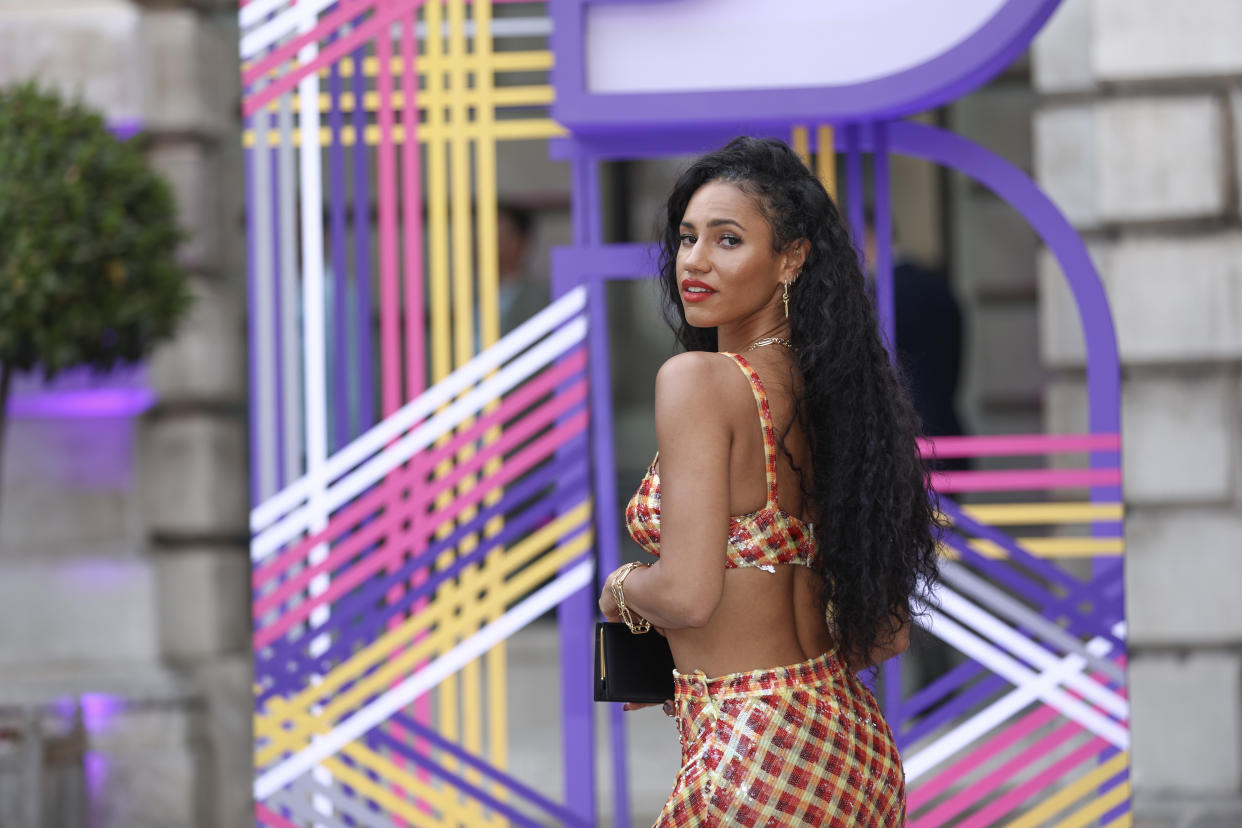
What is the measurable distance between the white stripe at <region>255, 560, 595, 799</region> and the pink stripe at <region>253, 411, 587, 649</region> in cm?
31

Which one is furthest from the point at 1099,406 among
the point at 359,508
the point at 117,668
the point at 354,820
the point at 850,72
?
the point at 117,668

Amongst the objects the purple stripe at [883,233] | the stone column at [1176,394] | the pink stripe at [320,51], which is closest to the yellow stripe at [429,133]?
the pink stripe at [320,51]

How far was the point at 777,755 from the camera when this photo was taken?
2.11 metres

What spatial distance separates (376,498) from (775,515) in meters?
1.92

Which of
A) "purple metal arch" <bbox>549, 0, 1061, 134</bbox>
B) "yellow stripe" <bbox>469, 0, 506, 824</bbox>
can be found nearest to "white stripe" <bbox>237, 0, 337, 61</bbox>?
"yellow stripe" <bbox>469, 0, 506, 824</bbox>

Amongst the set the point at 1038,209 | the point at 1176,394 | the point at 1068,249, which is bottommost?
the point at 1176,394

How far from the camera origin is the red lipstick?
224 cm

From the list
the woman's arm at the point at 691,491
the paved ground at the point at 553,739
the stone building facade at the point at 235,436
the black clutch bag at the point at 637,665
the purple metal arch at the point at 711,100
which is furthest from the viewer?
the paved ground at the point at 553,739

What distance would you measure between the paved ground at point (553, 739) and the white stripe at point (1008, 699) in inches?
53.7

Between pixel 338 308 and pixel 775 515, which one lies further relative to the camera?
pixel 338 308

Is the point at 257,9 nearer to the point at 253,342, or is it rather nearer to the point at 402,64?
the point at 402,64

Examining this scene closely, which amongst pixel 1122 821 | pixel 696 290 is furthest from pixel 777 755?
pixel 1122 821

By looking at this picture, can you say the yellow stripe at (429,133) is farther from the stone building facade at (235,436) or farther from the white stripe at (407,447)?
the stone building facade at (235,436)

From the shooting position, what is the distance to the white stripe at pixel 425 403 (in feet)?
12.4
